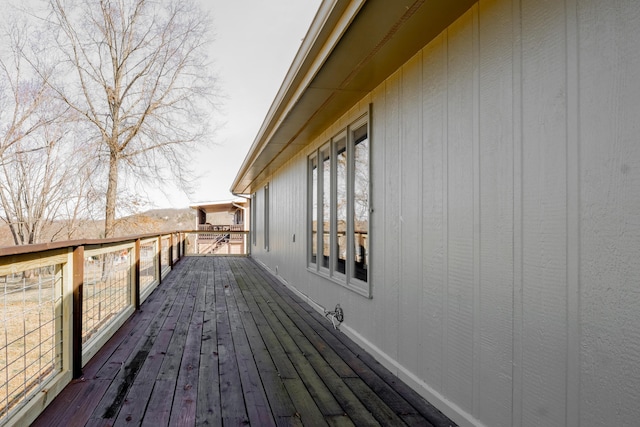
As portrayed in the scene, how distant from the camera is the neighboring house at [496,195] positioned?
133 centimetres

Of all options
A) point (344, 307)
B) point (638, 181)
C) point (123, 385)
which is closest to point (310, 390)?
point (123, 385)

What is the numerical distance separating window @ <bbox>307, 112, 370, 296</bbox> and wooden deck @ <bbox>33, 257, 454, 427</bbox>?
0.62m

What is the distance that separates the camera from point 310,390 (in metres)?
2.52

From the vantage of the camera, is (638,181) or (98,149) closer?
(638,181)

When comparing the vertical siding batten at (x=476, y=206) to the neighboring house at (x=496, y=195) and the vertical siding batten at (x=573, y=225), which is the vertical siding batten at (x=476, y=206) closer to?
the neighboring house at (x=496, y=195)

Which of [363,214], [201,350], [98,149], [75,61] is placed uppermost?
[75,61]

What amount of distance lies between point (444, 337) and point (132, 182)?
12.5m

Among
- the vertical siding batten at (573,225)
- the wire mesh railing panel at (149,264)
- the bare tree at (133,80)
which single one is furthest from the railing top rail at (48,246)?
the bare tree at (133,80)

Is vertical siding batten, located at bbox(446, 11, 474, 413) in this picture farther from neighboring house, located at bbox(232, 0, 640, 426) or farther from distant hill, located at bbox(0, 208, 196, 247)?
distant hill, located at bbox(0, 208, 196, 247)

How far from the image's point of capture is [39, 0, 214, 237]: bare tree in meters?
12.1

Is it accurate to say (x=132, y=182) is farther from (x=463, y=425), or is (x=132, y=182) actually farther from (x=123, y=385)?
(x=463, y=425)

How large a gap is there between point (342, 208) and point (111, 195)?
34.0ft

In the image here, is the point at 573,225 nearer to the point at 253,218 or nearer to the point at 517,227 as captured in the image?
the point at 517,227

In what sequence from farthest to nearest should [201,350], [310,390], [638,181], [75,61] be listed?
[75,61], [201,350], [310,390], [638,181]
